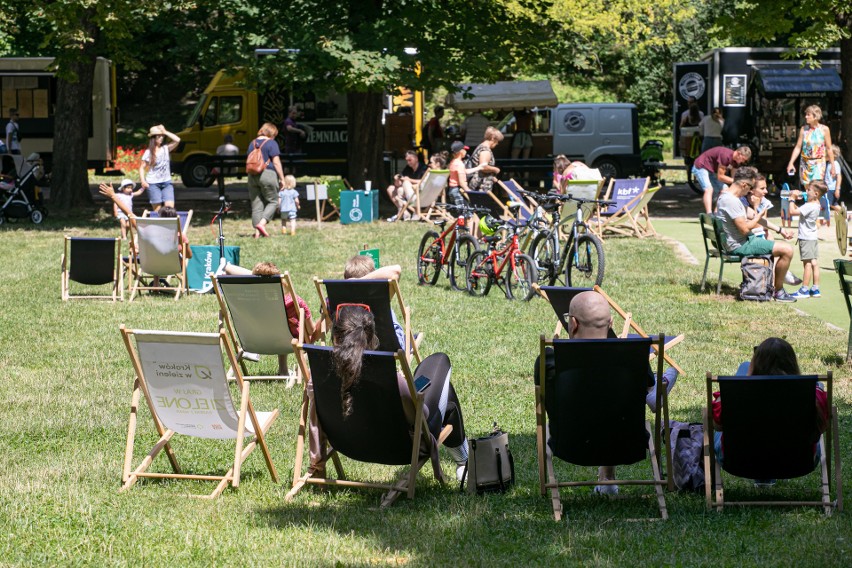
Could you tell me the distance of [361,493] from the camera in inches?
226

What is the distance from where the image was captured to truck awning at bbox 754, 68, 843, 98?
85.7ft

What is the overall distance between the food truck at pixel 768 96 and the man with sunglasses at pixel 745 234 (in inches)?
575

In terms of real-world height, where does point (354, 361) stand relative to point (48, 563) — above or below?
above

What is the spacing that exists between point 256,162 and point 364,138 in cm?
546

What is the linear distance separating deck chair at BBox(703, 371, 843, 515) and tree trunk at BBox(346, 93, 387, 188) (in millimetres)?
17906

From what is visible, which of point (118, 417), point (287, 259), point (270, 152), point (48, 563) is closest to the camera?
point (48, 563)

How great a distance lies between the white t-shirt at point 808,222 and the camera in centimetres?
1202

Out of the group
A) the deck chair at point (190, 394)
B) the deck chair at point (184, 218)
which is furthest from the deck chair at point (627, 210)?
the deck chair at point (190, 394)

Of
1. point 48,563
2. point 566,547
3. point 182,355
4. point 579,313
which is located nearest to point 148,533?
point 48,563

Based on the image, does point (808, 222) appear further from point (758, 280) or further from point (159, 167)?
point (159, 167)

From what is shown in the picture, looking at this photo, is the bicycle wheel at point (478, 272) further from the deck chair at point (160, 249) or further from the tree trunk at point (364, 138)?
the tree trunk at point (364, 138)

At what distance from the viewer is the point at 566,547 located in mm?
4789

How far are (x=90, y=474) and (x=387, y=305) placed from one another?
239 cm

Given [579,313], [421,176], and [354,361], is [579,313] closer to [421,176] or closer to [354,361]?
[354,361]
